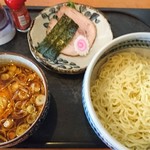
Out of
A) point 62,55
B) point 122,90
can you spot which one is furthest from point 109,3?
point 122,90

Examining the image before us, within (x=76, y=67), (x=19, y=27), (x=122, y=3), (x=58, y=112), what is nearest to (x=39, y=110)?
(x=58, y=112)

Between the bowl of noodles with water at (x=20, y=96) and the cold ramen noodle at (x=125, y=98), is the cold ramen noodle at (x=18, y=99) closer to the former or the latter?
the bowl of noodles with water at (x=20, y=96)

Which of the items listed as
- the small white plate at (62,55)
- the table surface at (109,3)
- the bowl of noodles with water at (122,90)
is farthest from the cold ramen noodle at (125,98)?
the table surface at (109,3)

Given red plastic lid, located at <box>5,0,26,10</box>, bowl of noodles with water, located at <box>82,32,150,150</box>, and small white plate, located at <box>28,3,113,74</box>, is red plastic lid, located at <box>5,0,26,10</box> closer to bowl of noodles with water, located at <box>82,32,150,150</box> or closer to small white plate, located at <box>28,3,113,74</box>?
small white plate, located at <box>28,3,113,74</box>

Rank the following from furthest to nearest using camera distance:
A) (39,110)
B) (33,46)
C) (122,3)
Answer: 1. (122,3)
2. (33,46)
3. (39,110)

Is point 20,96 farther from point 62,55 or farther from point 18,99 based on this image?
point 62,55

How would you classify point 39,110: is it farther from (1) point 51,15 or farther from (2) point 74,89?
(1) point 51,15
